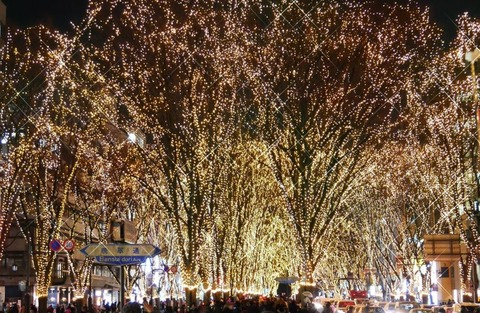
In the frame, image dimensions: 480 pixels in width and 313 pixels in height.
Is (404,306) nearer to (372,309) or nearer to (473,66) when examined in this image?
(372,309)

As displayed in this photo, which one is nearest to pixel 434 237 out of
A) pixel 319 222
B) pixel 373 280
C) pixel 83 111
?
pixel 319 222

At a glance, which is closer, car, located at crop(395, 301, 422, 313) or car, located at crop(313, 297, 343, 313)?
car, located at crop(313, 297, 343, 313)

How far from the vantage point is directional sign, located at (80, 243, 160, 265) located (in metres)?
13.6

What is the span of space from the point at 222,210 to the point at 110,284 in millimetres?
39152

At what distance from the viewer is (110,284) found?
7388 centimetres

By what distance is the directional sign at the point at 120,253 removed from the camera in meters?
13.6

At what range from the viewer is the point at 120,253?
13.5m

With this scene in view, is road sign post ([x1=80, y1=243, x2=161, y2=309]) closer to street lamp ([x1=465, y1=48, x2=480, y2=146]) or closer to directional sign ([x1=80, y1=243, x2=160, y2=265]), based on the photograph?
directional sign ([x1=80, y1=243, x2=160, y2=265])

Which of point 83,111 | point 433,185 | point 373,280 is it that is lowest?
point 373,280

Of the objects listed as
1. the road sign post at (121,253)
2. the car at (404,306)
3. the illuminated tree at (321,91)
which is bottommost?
the car at (404,306)

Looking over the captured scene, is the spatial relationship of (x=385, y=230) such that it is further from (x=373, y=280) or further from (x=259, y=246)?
(x=373, y=280)

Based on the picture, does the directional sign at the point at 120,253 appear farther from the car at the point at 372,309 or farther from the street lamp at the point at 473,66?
the street lamp at the point at 473,66

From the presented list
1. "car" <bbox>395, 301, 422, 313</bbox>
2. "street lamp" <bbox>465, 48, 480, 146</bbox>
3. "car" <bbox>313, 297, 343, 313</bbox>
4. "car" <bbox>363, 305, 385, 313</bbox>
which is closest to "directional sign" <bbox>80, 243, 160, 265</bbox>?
"car" <bbox>313, 297, 343, 313</bbox>

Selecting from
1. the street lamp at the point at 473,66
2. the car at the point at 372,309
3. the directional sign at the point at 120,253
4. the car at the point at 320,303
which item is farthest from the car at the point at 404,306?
the directional sign at the point at 120,253
